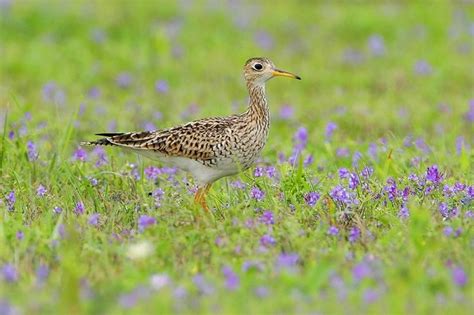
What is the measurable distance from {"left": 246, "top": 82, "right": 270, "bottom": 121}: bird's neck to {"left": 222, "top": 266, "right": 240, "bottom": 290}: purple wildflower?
7.89 ft

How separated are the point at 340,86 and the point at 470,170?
499 cm

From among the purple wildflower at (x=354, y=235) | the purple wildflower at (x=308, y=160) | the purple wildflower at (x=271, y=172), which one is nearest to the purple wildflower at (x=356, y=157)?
the purple wildflower at (x=308, y=160)

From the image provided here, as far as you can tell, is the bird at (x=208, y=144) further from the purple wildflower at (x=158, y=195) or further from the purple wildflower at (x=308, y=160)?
the purple wildflower at (x=308, y=160)

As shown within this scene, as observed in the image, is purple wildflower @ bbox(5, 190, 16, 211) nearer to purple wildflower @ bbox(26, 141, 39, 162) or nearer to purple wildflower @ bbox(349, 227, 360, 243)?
purple wildflower @ bbox(26, 141, 39, 162)

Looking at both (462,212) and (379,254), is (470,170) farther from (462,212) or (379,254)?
(379,254)

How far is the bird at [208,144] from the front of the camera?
7711 millimetres

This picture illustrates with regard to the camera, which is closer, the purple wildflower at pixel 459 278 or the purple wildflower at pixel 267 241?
the purple wildflower at pixel 459 278

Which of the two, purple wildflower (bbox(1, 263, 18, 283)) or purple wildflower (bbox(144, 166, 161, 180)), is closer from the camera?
purple wildflower (bbox(1, 263, 18, 283))

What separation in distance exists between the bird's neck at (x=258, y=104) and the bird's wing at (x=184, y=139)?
23cm

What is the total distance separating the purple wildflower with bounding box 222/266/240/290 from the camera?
5.41 m

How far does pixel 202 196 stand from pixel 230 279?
2.16 m

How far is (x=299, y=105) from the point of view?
40.6ft

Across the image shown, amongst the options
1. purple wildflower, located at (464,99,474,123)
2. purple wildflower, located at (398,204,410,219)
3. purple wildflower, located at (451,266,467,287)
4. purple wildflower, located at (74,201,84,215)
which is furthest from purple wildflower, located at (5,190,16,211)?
purple wildflower, located at (464,99,474,123)

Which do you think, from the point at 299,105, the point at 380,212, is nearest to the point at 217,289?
the point at 380,212
